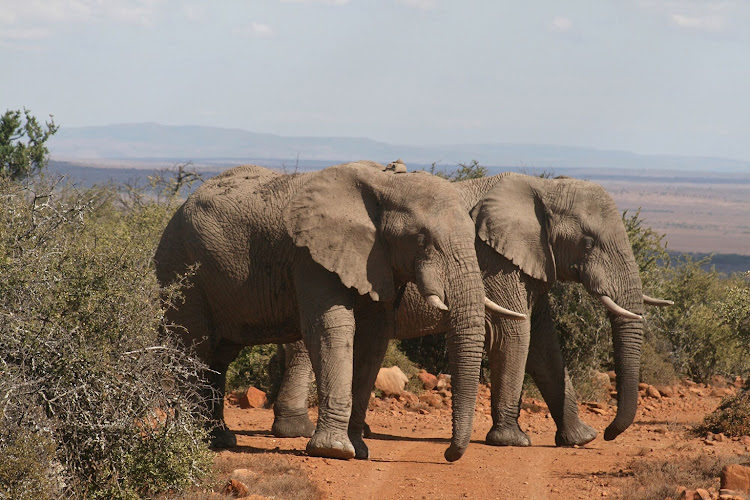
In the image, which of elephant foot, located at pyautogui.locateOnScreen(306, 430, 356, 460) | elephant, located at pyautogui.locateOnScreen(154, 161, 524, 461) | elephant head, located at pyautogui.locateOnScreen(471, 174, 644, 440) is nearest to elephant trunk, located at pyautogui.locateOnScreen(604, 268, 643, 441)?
elephant head, located at pyautogui.locateOnScreen(471, 174, 644, 440)

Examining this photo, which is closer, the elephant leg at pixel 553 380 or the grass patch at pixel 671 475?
the grass patch at pixel 671 475

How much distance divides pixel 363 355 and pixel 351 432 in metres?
0.75

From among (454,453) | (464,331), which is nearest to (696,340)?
(454,453)

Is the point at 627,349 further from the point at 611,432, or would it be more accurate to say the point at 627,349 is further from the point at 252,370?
the point at 252,370

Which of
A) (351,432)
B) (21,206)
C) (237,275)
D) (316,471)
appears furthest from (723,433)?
(21,206)

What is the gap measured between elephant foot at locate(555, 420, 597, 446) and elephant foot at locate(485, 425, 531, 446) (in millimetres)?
482

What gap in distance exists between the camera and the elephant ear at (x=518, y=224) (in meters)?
11.0

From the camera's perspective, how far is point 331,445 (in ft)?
29.9

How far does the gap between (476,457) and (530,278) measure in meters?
2.08

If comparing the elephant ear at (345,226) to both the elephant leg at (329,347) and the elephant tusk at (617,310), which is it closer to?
the elephant leg at (329,347)

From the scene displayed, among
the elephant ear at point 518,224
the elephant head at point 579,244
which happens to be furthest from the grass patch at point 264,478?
the elephant head at point 579,244

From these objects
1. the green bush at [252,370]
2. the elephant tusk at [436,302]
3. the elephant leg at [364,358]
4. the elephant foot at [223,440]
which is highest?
the elephant tusk at [436,302]

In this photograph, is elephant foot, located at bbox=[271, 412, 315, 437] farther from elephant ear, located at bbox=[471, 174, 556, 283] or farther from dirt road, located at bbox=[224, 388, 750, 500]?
elephant ear, located at bbox=[471, 174, 556, 283]

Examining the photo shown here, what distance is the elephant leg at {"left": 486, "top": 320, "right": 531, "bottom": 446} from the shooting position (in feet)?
35.7
